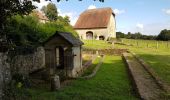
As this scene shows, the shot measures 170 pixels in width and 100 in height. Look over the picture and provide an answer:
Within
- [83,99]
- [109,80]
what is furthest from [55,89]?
[109,80]

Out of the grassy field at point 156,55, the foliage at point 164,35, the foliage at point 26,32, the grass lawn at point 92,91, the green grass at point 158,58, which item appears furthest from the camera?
the foliage at point 164,35

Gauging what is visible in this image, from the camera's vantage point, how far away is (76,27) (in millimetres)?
61688

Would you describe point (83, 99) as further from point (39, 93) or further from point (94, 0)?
point (94, 0)

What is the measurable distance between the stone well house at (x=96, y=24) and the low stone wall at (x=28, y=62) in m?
37.2

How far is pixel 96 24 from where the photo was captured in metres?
59.7

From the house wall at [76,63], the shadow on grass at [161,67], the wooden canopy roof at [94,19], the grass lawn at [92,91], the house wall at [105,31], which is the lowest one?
the grass lawn at [92,91]

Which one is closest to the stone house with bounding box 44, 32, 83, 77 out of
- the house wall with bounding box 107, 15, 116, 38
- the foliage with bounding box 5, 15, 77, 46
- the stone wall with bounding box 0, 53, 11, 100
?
the foliage with bounding box 5, 15, 77, 46

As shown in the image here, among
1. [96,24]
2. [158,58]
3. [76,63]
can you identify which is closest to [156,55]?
[158,58]

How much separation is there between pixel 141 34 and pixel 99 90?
6632 cm

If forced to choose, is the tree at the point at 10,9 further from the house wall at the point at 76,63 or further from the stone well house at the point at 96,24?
the stone well house at the point at 96,24

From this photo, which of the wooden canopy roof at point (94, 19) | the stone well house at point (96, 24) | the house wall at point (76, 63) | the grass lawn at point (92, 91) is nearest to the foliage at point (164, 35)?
the stone well house at point (96, 24)

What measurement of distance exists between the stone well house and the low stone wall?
3723 centimetres

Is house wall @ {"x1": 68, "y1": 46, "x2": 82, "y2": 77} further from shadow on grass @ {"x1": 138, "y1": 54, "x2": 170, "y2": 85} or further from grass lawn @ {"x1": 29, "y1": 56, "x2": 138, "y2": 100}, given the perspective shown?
shadow on grass @ {"x1": 138, "y1": 54, "x2": 170, "y2": 85}

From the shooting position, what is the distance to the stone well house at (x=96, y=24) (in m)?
58.6
